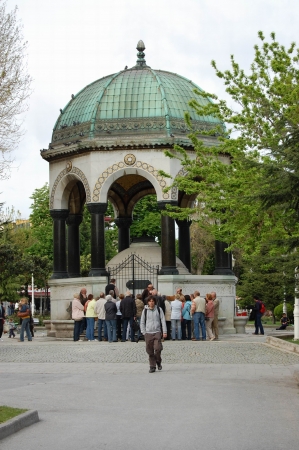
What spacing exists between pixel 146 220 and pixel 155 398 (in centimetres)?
3704

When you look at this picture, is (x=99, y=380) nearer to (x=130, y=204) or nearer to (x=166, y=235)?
(x=166, y=235)

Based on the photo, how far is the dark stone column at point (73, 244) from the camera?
3631 centimetres

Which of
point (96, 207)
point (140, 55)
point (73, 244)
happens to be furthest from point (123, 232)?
point (140, 55)

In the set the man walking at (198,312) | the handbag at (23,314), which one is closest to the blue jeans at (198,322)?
the man walking at (198,312)

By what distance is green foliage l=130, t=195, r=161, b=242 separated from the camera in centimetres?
5000

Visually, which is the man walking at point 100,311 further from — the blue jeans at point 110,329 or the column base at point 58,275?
the column base at point 58,275

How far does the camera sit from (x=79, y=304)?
2923 cm

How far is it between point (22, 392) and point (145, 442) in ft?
17.8

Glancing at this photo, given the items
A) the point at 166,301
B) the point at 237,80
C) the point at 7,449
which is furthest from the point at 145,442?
the point at 237,80

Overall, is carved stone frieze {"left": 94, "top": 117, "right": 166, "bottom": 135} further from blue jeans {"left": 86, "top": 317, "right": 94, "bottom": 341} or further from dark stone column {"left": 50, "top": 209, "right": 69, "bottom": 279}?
blue jeans {"left": 86, "top": 317, "right": 94, "bottom": 341}

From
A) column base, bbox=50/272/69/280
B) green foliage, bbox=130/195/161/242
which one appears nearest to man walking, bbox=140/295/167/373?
column base, bbox=50/272/69/280

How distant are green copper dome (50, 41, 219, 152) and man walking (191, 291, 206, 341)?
6524mm

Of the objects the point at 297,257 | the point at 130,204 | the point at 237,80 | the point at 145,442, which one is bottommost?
the point at 145,442

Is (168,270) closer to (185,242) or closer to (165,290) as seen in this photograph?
(165,290)
